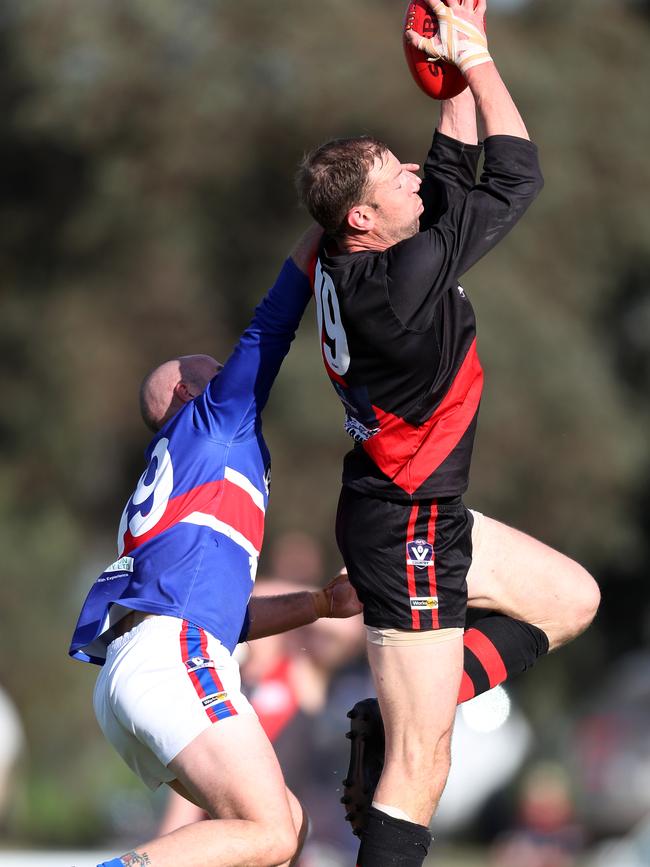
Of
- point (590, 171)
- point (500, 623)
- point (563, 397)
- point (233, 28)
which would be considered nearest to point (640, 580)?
point (563, 397)

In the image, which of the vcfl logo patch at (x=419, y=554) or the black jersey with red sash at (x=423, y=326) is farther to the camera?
the vcfl logo patch at (x=419, y=554)

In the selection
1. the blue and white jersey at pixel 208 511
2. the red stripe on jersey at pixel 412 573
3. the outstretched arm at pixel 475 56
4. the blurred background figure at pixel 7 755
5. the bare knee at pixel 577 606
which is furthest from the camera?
the blurred background figure at pixel 7 755

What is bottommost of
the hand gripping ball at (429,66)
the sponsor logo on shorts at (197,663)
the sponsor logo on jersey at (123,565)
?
the sponsor logo on shorts at (197,663)

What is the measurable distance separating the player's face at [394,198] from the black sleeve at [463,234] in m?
0.12

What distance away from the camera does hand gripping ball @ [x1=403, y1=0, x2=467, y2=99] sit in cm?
390

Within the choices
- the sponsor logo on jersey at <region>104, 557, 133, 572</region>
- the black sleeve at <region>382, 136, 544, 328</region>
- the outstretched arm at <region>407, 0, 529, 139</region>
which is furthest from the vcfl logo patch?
the outstretched arm at <region>407, 0, 529, 139</region>

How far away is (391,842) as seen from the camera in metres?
3.69

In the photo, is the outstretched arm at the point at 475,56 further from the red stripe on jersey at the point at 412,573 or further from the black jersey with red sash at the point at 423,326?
the red stripe on jersey at the point at 412,573

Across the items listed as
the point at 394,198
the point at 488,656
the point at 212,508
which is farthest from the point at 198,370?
the point at 488,656

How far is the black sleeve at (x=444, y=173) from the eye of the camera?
3900 millimetres

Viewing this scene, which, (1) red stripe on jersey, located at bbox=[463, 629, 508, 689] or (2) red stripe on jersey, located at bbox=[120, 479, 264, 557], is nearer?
(2) red stripe on jersey, located at bbox=[120, 479, 264, 557]

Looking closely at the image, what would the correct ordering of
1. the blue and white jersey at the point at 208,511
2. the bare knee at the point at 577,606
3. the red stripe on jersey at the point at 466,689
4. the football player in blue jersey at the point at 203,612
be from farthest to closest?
the bare knee at the point at 577,606
the red stripe on jersey at the point at 466,689
the blue and white jersey at the point at 208,511
the football player in blue jersey at the point at 203,612

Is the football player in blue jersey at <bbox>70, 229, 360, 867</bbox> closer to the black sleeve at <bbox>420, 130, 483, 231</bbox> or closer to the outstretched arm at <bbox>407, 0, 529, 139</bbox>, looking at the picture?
the black sleeve at <bbox>420, 130, 483, 231</bbox>

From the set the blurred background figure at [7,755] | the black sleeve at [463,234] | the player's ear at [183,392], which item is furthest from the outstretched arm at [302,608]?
the blurred background figure at [7,755]
